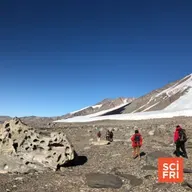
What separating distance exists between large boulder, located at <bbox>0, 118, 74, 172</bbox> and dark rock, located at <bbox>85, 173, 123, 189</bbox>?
9.62 feet

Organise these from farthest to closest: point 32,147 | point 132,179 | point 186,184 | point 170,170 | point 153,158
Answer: point 153,158 → point 32,147 → point 132,179 → point 186,184 → point 170,170

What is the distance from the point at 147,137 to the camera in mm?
38031

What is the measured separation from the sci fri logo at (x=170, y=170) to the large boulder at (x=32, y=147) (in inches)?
265

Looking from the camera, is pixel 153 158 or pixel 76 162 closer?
pixel 76 162

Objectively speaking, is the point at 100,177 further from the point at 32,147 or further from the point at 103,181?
the point at 32,147

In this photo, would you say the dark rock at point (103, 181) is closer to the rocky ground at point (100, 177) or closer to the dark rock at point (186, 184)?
the rocky ground at point (100, 177)

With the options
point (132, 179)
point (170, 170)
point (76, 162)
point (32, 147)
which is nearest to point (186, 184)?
point (170, 170)

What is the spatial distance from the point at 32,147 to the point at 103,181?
19.3ft

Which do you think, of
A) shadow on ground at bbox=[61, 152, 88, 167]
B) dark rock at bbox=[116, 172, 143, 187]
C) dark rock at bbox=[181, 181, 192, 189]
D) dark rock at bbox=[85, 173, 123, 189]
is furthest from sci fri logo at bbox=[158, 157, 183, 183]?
shadow on ground at bbox=[61, 152, 88, 167]

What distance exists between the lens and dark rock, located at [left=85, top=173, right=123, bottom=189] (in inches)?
669

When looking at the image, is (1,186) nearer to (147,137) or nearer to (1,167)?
(1,167)

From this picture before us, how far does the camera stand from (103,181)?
1755 centimetres

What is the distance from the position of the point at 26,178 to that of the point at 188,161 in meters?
11.0

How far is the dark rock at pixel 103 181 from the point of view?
17.0 metres
